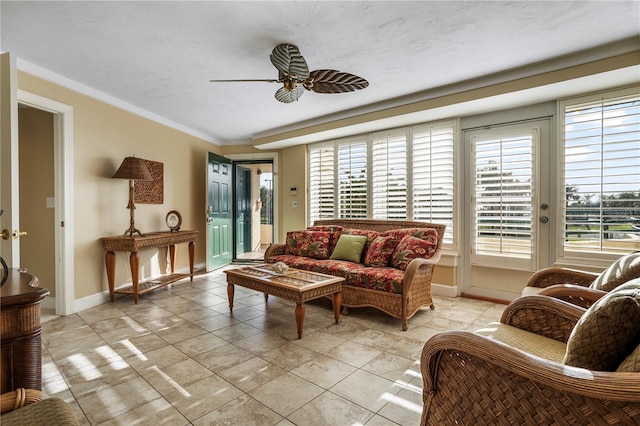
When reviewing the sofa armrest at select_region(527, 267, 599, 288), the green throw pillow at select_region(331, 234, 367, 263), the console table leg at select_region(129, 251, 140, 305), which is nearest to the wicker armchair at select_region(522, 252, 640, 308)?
the sofa armrest at select_region(527, 267, 599, 288)

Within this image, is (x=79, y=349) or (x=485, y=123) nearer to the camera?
(x=79, y=349)

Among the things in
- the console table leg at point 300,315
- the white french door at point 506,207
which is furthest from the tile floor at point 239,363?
the white french door at point 506,207

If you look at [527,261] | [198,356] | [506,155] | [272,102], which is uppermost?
[272,102]

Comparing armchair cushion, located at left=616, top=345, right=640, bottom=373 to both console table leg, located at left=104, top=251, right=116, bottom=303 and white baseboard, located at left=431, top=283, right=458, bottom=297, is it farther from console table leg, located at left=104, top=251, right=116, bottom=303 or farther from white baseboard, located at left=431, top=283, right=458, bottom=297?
console table leg, located at left=104, top=251, right=116, bottom=303

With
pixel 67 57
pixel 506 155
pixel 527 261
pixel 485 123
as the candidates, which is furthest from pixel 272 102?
pixel 527 261

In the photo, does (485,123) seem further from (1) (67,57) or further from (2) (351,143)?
(1) (67,57)

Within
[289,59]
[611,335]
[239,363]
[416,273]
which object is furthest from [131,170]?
[611,335]

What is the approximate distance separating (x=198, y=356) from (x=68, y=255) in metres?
2.13

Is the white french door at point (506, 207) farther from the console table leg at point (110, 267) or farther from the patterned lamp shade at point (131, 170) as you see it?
the console table leg at point (110, 267)

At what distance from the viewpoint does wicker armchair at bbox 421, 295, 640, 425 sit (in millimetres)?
726

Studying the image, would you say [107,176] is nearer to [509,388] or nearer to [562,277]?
[509,388]

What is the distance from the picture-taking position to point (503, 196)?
3.66 meters

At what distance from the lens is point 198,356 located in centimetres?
237

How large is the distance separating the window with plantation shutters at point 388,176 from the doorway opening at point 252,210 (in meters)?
1.45
